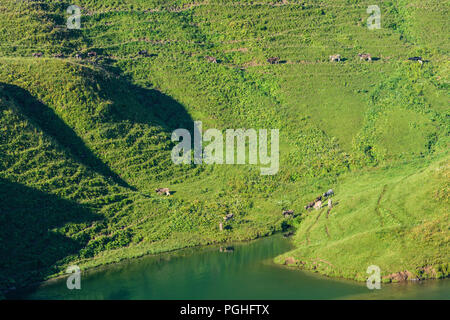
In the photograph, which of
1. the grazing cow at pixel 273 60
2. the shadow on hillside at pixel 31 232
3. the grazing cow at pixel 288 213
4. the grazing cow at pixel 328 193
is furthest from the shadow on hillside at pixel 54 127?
the grazing cow at pixel 273 60

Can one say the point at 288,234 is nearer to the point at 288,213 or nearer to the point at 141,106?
the point at 288,213

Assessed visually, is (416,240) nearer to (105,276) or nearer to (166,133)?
(105,276)

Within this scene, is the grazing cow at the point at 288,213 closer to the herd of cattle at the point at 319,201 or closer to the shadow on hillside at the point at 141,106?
the herd of cattle at the point at 319,201

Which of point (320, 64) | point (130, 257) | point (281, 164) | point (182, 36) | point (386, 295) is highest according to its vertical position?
point (182, 36)

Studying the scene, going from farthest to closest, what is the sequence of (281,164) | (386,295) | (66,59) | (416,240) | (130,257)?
(66,59), (281,164), (130,257), (416,240), (386,295)

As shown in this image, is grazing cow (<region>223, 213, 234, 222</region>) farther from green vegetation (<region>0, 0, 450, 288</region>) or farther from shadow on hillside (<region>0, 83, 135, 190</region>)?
shadow on hillside (<region>0, 83, 135, 190</region>)

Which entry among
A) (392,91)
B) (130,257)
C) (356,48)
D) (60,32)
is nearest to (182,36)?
(60,32)

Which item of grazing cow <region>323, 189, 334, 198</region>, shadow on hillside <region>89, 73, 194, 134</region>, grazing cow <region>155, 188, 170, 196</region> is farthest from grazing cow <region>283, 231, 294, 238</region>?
shadow on hillside <region>89, 73, 194, 134</region>

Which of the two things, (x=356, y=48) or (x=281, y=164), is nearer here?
(x=281, y=164)
